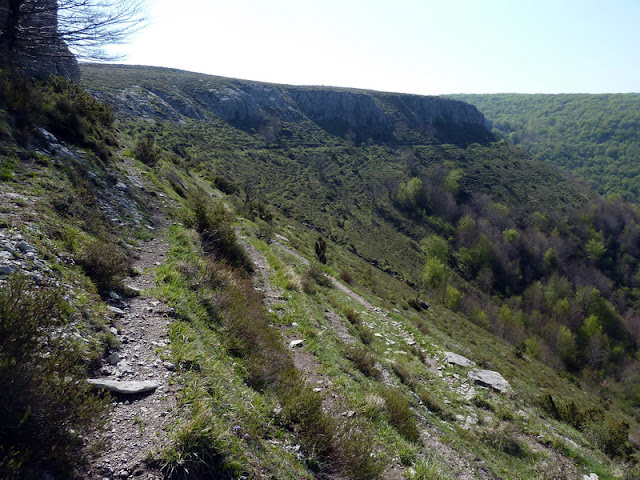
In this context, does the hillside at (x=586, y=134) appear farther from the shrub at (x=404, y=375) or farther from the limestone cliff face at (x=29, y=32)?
the limestone cliff face at (x=29, y=32)

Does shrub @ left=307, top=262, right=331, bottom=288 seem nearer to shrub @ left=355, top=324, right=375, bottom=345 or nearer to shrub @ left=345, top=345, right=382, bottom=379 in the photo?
shrub @ left=355, top=324, right=375, bottom=345

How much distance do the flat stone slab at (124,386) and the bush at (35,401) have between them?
0.97 feet

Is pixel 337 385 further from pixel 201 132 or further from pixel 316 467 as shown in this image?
pixel 201 132

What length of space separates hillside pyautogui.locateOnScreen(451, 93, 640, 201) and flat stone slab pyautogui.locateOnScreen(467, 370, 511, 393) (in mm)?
132942

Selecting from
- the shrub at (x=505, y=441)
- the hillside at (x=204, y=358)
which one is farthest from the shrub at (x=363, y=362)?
the shrub at (x=505, y=441)

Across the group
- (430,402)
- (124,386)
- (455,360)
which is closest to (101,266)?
(124,386)

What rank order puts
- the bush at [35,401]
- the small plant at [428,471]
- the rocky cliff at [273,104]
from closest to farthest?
the bush at [35,401]
the small plant at [428,471]
the rocky cliff at [273,104]

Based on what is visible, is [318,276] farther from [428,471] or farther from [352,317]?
[428,471]

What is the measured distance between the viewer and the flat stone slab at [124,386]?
313cm

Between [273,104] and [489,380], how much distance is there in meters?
82.0

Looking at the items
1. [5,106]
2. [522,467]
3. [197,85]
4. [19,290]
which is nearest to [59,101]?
[5,106]

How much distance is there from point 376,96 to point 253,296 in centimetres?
10607

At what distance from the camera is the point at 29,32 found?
831 centimetres

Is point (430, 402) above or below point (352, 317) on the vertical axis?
below
